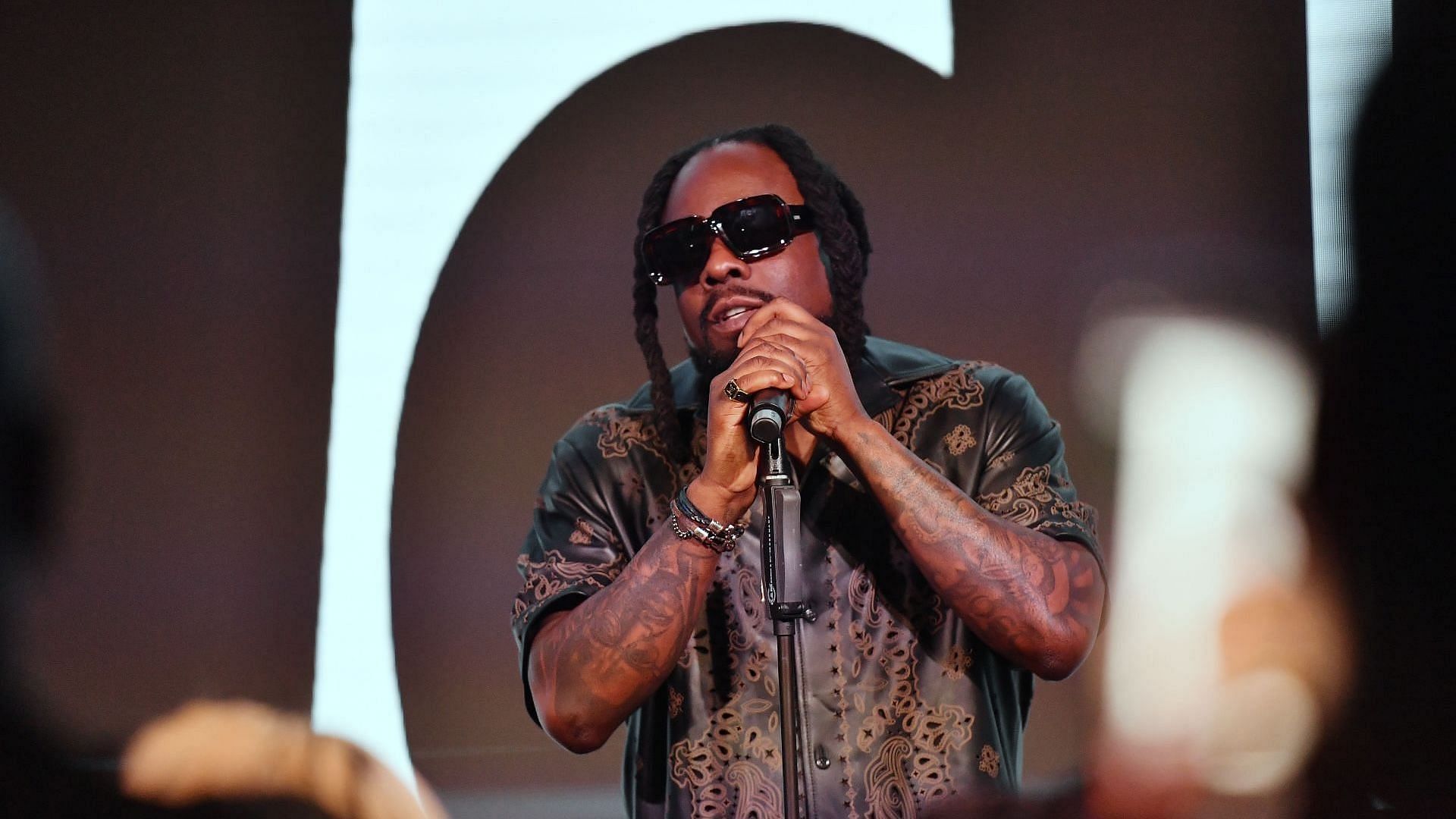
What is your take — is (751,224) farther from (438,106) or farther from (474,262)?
(438,106)

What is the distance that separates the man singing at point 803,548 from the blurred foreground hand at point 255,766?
43.6 inches

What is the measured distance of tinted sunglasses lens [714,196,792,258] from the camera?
1.75 metres

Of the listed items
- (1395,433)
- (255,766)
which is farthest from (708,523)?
(1395,433)

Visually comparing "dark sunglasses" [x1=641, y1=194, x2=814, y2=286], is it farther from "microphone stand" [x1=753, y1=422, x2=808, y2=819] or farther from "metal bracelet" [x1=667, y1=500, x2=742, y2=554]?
"microphone stand" [x1=753, y1=422, x2=808, y2=819]

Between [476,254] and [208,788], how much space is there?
1395mm

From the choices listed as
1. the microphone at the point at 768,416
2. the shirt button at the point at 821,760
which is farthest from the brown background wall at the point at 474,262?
the microphone at the point at 768,416

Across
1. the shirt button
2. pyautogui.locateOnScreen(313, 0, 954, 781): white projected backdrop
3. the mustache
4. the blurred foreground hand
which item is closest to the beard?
the mustache

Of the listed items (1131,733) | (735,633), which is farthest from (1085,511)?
(1131,733)

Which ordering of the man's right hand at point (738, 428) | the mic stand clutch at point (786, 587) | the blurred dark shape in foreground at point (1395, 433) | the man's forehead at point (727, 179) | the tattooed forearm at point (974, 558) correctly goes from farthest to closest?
the blurred dark shape in foreground at point (1395, 433) < the man's forehead at point (727, 179) < the tattooed forearm at point (974, 558) < the man's right hand at point (738, 428) < the mic stand clutch at point (786, 587)

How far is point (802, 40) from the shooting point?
2.90 metres

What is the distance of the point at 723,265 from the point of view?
1742mm

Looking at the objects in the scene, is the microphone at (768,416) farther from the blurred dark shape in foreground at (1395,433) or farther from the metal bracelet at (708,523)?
the blurred dark shape in foreground at (1395,433)

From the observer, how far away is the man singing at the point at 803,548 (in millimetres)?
1558

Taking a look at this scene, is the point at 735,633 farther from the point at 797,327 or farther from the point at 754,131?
the point at 754,131
